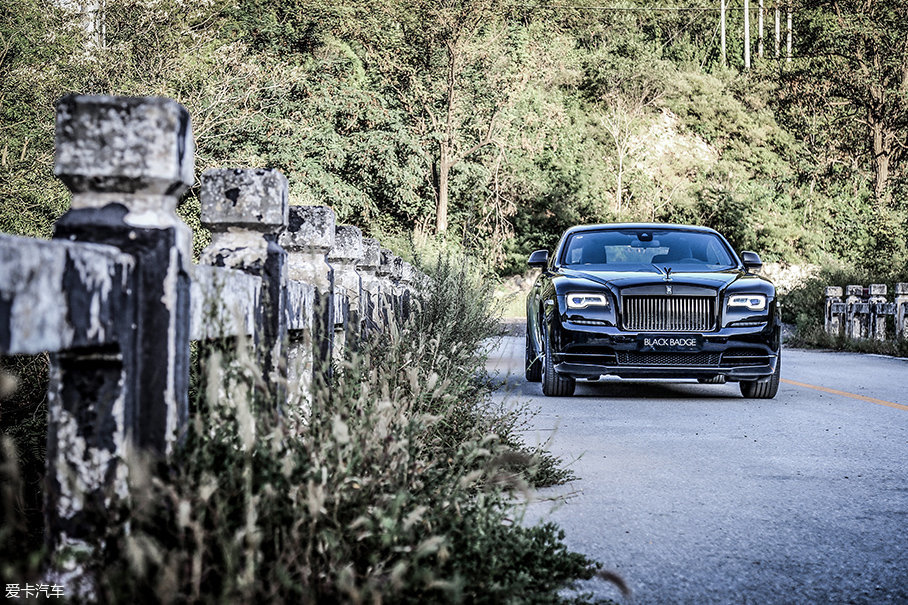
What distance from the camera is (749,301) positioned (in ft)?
32.6

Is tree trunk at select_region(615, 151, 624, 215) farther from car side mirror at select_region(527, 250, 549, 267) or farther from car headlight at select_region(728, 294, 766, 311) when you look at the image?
car headlight at select_region(728, 294, 766, 311)

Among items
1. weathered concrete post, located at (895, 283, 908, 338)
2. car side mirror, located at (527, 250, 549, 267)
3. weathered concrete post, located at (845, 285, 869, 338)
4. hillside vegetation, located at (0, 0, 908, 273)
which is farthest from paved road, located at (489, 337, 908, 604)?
hillside vegetation, located at (0, 0, 908, 273)

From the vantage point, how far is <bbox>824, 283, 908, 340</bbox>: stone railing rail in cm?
1816

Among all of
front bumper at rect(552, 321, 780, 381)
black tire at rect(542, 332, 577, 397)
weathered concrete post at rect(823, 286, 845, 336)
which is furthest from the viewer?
weathered concrete post at rect(823, 286, 845, 336)

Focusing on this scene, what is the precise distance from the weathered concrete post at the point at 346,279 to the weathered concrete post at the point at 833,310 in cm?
1506

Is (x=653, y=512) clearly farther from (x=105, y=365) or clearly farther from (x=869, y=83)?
(x=869, y=83)

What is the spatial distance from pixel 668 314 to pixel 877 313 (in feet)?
35.3

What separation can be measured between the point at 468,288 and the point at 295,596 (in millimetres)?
8360

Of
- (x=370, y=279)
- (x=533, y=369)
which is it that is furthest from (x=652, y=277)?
(x=370, y=279)

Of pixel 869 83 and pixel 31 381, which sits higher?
pixel 869 83

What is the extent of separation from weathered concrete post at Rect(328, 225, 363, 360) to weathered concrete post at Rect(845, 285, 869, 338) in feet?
46.8

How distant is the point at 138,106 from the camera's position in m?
2.77

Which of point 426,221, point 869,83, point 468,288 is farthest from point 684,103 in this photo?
point 468,288

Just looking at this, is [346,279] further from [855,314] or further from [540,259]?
[855,314]
